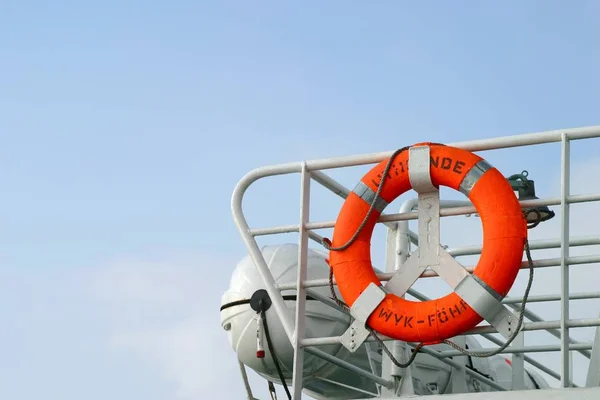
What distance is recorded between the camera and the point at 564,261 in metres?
5.68

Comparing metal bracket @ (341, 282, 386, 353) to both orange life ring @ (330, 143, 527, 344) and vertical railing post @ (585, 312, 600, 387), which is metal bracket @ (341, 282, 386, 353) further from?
vertical railing post @ (585, 312, 600, 387)

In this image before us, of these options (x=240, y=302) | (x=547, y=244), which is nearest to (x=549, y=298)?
(x=547, y=244)

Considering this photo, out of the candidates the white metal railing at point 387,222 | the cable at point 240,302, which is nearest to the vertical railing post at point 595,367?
the white metal railing at point 387,222

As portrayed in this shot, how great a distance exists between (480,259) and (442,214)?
0.38 metres

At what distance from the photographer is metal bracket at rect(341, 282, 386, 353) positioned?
6.06 metres

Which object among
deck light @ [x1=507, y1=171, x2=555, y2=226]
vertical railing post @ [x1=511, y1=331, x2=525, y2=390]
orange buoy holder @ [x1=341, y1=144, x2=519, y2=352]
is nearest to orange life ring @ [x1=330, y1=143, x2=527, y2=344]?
orange buoy holder @ [x1=341, y1=144, x2=519, y2=352]

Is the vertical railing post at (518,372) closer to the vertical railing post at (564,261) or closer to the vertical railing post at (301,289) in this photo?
the vertical railing post at (301,289)

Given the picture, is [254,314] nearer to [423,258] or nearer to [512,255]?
[423,258]

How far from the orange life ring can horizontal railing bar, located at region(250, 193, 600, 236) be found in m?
0.06

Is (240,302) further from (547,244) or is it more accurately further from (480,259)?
(480,259)

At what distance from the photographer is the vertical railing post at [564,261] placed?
5.59 m

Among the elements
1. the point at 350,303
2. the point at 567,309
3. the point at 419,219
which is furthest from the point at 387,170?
the point at 567,309

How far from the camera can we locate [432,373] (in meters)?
8.59

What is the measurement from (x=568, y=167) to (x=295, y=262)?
2.67m
